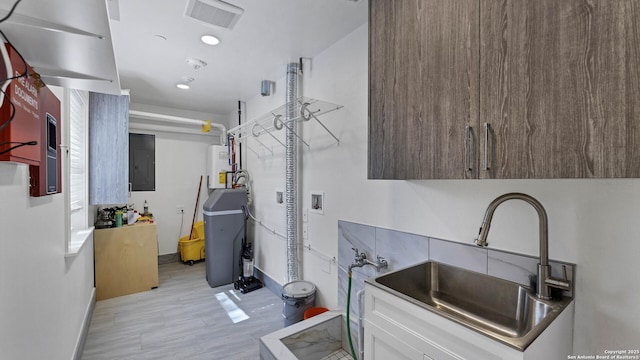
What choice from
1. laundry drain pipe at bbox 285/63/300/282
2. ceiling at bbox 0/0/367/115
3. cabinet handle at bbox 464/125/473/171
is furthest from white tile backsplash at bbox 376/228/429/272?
ceiling at bbox 0/0/367/115

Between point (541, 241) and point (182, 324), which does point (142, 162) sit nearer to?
point (182, 324)

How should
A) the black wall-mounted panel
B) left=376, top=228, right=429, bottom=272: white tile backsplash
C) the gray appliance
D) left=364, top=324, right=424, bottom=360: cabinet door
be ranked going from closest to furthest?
left=364, top=324, right=424, bottom=360: cabinet door < left=376, top=228, right=429, bottom=272: white tile backsplash < the gray appliance < the black wall-mounted panel

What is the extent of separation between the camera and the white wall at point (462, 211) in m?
0.97

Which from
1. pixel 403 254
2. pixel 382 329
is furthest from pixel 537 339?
pixel 403 254

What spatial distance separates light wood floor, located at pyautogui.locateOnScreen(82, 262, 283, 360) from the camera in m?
2.17

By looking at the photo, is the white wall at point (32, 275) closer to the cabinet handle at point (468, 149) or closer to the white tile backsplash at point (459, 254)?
the cabinet handle at point (468, 149)

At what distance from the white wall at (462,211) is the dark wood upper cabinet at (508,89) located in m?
0.39

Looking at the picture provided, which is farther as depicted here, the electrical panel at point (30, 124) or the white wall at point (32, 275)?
the white wall at point (32, 275)

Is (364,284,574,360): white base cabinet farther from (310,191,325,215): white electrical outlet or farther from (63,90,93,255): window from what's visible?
(63,90,93,255): window

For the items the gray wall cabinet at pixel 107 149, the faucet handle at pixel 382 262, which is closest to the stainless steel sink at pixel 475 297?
the faucet handle at pixel 382 262

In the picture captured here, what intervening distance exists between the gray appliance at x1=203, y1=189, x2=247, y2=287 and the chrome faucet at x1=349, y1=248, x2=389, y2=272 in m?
2.15

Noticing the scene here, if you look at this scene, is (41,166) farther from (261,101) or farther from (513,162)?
(261,101)

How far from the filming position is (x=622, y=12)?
2.31ft

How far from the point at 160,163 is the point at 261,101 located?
217 centimetres
